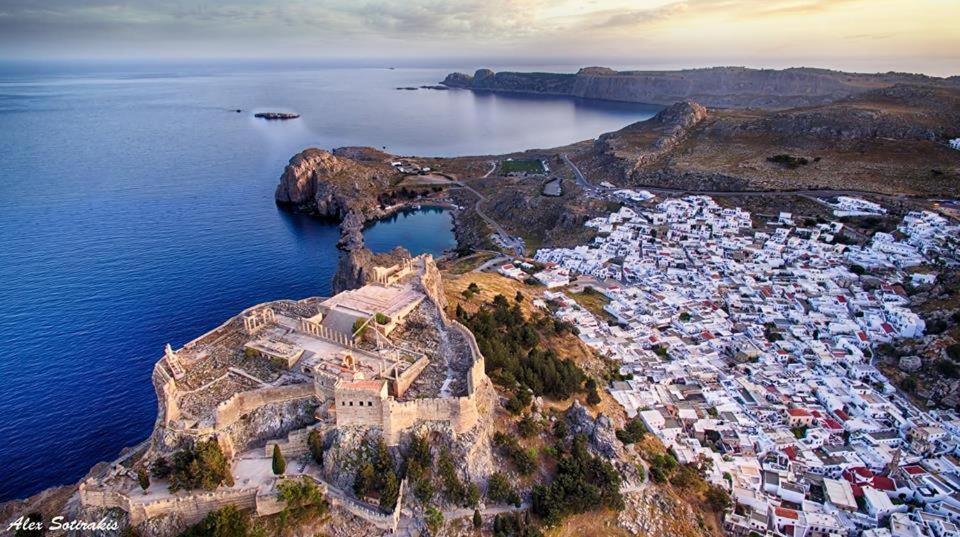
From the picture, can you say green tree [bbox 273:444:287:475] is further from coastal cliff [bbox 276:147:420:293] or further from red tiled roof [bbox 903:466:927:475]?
coastal cliff [bbox 276:147:420:293]

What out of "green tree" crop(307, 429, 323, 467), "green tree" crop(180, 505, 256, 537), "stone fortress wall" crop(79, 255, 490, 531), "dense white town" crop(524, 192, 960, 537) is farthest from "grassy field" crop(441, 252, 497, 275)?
"green tree" crop(180, 505, 256, 537)

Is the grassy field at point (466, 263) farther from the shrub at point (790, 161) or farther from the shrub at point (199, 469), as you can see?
the shrub at point (790, 161)

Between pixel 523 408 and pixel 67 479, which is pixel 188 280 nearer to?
pixel 67 479

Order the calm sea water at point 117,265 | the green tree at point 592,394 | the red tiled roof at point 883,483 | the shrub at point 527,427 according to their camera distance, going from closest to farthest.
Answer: the shrub at point 527,427, the red tiled roof at point 883,483, the green tree at point 592,394, the calm sea water at point 117,265

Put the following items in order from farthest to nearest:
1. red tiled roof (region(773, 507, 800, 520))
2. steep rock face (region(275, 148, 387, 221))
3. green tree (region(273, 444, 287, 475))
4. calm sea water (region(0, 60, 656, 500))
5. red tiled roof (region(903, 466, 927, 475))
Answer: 1. steep rock face (region(275, 148, 387, 221))
2. calm sea water (region(0, 60, 656, 500))
3. red tiled roof (region(903, 466, 927, 475))
4. red tiled roof (region(773, 507, 800, 520))
5. green tree (region(273, 444, 287, 475))

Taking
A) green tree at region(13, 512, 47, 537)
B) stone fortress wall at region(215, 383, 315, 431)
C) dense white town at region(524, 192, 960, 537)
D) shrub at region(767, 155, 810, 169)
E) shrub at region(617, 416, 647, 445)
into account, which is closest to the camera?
green tree at region(13, 512, 47, 537)

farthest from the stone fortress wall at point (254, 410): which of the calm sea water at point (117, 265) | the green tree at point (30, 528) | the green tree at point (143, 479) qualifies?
the calm sea water at point (117, 265)

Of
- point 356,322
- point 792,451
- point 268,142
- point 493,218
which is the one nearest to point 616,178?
point 493,218
